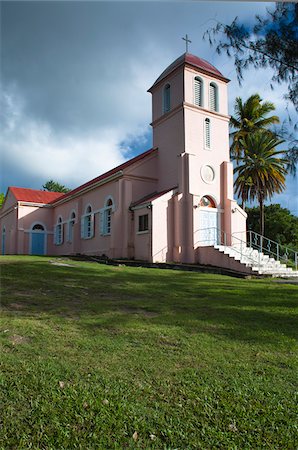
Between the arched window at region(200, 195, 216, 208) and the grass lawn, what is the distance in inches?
477

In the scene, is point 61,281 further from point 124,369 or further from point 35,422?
point 35,422

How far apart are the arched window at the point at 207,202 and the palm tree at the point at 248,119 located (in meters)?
10.7

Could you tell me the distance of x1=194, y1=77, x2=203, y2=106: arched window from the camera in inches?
792

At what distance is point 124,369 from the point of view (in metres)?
4.10

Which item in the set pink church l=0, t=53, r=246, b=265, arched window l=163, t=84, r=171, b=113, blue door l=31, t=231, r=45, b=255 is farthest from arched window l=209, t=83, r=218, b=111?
blue door l=31, t=231, r=45, b=255

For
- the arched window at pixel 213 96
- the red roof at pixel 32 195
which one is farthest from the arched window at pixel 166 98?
the red roof at pixel 32 195

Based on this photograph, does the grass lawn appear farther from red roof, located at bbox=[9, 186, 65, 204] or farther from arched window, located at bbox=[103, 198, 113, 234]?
red roof, located at bbox=[9, 186, 65, 204]

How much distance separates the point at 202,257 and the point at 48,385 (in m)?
14.6

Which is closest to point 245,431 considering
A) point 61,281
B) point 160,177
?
point 61,281

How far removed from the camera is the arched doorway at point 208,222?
18.6 meters

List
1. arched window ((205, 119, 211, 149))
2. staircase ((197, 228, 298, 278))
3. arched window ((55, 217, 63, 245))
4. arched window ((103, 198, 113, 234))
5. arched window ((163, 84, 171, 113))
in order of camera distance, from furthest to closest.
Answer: arched window ((55, 217, 63, 245))
arched window ((103, 198, 113, 234))
arched window ((163, 84, 171, 113))
arched window ((205, 119, 211, 149))
staircase ((197, 228, 298, 278))

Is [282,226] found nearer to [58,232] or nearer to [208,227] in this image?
[208,227]

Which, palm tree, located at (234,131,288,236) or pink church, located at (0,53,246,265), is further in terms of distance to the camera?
palm tree, located at (234,131,288,236)

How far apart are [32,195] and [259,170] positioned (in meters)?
→ 18.9
